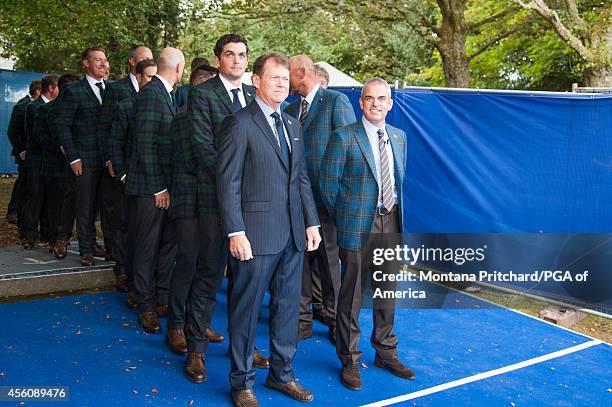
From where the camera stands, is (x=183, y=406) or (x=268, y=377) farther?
(x=268, y=377)

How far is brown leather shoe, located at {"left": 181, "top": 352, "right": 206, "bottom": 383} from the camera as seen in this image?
165 inches

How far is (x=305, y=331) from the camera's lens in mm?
5188

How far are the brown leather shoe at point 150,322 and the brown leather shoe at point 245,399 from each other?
1.45m

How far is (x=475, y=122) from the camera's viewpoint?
6.82 metres

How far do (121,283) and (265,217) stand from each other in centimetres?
300

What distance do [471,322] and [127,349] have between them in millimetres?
3001

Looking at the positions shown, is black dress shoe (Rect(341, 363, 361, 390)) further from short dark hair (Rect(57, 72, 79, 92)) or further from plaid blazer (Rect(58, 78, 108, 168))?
short dark hair (Rect(57, 72, 79, 92))

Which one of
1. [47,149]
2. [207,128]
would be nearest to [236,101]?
[207,128]

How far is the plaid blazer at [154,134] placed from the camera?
5012mm

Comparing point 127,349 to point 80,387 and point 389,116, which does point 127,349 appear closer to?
point 80,387

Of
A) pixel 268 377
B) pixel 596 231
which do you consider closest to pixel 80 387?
pixel 268 377

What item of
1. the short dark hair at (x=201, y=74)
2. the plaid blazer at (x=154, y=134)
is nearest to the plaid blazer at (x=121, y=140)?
the plaid blazer at (x=154, y=134)

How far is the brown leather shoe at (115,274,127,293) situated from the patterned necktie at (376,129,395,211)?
9.86 feet

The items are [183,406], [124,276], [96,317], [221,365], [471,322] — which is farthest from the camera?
[124,276]
